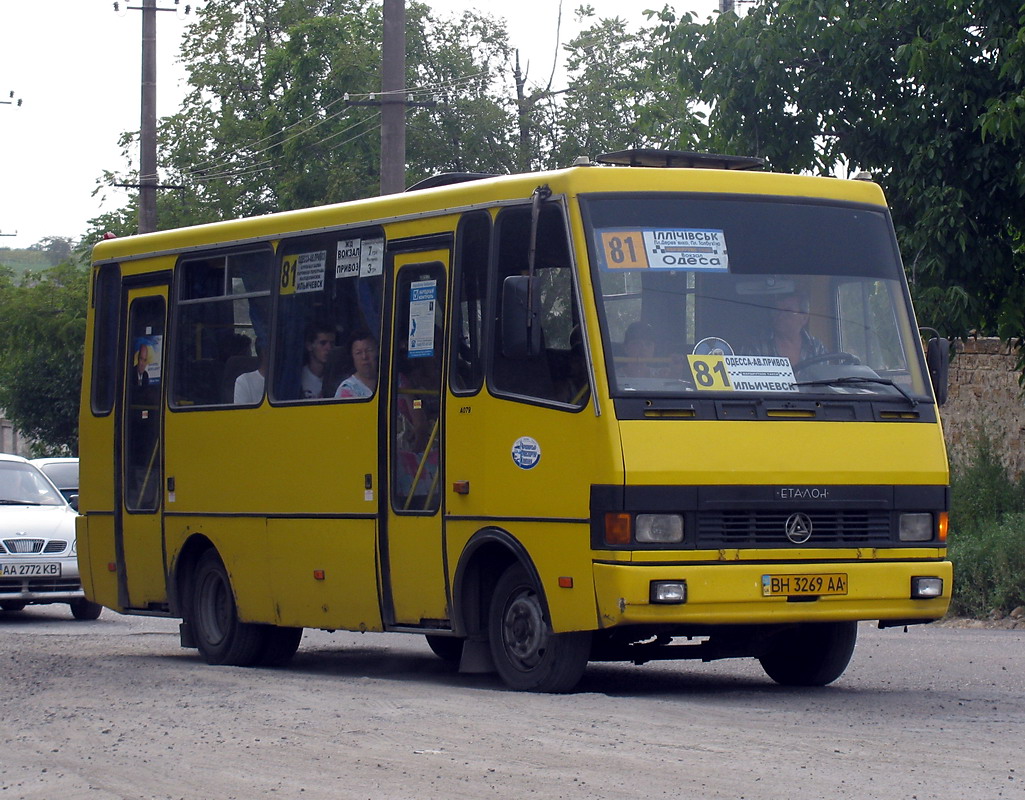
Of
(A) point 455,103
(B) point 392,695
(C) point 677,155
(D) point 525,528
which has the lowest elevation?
(B) point 392,695

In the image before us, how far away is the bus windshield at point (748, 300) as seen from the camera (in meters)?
9.98

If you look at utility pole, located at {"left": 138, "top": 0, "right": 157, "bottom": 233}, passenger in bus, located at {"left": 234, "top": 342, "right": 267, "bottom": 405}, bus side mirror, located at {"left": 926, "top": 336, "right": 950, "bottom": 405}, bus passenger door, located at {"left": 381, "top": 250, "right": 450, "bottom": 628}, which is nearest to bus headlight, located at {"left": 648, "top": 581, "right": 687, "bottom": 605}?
bus passenger door, located at {"left": 381, "top": 250, "right": 450, "bottom": 628}

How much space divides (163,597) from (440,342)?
13.2ft

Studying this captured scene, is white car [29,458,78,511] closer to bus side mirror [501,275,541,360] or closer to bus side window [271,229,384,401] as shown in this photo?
bus side window [271,229,384,401]

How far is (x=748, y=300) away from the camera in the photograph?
404 inches

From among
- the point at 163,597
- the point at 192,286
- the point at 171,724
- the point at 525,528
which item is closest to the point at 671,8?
the point at 192,286

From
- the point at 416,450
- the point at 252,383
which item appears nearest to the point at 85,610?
the point at 252,383

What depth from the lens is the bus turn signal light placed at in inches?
380

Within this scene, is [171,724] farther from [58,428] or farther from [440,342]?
[58,428]

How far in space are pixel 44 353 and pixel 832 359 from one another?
3597 cm

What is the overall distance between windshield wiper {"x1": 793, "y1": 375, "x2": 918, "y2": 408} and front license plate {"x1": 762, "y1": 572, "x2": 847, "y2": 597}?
1038 mm

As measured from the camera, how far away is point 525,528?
10273 mm

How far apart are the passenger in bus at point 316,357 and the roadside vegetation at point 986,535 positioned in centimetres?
721

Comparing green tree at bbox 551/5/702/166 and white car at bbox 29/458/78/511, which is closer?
white car at bbox 29/458/78/511
